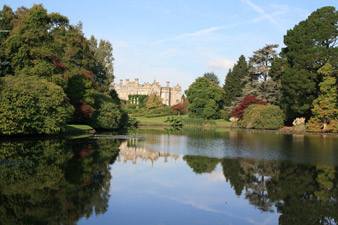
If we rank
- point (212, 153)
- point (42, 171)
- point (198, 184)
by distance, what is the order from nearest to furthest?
point (198, 184)
point (42, 171)
point (212, 153)

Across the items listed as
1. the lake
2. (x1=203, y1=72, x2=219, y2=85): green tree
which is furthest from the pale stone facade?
the lake

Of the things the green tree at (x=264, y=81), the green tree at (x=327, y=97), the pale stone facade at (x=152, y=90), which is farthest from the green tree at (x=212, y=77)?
the green tree at (x=327, y=97)

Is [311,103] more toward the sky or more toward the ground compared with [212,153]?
more toward the sky

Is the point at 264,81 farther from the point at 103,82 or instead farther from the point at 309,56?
the point at 103,82

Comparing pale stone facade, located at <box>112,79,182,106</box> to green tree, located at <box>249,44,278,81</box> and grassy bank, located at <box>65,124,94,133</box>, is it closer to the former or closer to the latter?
green tree, located at <box>249,44,278,81</box>

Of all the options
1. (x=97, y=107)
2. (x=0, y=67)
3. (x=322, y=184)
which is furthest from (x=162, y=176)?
(x=97, y=107)

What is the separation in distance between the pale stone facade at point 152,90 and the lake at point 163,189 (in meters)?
82.6

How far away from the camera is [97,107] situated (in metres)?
38.2

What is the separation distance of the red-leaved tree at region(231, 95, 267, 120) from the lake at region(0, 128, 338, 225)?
35078 mm

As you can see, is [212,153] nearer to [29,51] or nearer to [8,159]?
[8,159]

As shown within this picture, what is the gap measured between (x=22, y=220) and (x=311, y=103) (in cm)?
3846

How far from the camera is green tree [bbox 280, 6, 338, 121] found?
38562 millimetres

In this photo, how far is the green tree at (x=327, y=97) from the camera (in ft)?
123

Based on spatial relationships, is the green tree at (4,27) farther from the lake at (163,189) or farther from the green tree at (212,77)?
the green tree at (212,77)
